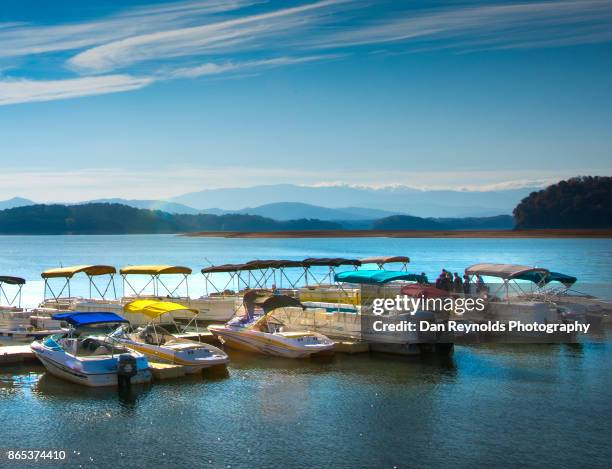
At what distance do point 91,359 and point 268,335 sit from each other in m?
8.38

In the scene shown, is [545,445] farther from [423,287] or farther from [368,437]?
[423,287]

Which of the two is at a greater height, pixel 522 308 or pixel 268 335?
pixel 522 308

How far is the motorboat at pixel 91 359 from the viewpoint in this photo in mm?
25062

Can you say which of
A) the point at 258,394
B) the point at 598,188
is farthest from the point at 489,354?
the point at 598,188

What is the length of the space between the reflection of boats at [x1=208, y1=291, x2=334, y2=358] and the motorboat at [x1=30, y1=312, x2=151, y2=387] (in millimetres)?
5920

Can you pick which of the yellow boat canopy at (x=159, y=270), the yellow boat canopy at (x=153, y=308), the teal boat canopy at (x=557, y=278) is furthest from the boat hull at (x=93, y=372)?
the teal boat canopy at (x=557, y=278)

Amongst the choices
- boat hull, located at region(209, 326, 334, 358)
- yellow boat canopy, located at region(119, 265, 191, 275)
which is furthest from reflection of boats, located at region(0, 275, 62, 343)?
boat hull, located at region(209, 326, 334, 358)

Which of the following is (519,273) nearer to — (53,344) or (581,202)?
(53,344)

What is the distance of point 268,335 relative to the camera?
31062 mm

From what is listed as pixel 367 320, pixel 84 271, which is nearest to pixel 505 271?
pixel 367 320

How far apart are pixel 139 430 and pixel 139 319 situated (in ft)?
63.5

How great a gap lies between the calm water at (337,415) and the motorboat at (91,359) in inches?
20.6

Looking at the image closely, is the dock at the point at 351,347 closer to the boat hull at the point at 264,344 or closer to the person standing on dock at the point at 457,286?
the boat hull at the point at 264,344

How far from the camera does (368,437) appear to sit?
20.1m
